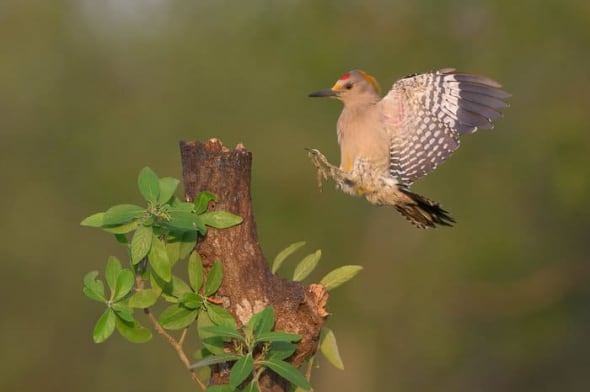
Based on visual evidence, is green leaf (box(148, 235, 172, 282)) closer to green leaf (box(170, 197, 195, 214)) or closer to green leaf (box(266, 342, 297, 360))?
green leaf (box(170, 197, 195, 214))

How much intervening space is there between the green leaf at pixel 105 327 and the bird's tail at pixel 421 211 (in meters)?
2.78

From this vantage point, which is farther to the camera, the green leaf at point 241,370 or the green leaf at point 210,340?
the green leaf at point 210,340

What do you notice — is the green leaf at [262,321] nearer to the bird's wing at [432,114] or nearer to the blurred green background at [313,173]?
the bird's wing at [432,114]

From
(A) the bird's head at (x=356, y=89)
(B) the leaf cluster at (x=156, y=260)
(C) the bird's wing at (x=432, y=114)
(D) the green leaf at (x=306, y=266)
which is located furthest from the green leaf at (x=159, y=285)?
(A) the bird's head at (x=356, y=89)

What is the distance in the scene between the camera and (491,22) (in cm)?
1733

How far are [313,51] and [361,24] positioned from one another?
3.25 feet

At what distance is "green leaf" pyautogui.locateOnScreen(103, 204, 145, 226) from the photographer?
4.67 meters

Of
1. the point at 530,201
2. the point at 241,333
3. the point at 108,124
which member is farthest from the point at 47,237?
the point at 241,333

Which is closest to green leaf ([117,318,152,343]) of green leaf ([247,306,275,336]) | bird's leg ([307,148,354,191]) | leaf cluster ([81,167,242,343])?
leaf cluster ([81,167,242,343])

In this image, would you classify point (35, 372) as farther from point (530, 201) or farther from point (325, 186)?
point (530, 201)

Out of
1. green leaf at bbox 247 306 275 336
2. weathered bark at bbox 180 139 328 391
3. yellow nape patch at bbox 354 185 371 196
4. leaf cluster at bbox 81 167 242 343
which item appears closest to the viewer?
green leaf at bbox 247 306 275 336

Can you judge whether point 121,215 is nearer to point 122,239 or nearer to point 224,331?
point 122,239

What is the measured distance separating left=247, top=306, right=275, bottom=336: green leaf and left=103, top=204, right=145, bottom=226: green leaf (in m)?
0.61

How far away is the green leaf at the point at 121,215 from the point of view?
467 cm
